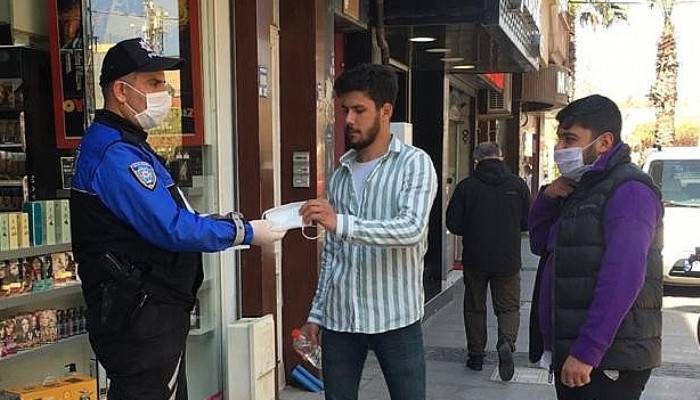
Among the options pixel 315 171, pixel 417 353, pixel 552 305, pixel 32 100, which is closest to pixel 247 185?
pixel 315 171

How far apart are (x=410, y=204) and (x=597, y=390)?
996 millimetres

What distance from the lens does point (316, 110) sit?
5.51 m

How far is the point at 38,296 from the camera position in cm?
396

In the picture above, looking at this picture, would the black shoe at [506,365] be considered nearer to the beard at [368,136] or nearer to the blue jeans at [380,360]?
the blue jeans at [380,360]

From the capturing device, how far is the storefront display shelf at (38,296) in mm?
3797

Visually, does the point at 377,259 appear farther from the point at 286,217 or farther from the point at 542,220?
the point at 542,220

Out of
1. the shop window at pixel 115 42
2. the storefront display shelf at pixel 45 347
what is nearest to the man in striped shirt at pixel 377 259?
the shop window at pixel 115 42

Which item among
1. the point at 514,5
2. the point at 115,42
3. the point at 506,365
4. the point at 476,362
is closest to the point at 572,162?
the point at 115,42

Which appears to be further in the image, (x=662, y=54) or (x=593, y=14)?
(x=662, y=54)

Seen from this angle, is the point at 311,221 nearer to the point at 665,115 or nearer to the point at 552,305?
the point at 552,305

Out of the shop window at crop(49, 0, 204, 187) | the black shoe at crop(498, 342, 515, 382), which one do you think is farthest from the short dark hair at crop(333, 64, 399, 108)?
the black shoe at crop(498, 342, 515, 382)

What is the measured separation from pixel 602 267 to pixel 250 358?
8.16 ft

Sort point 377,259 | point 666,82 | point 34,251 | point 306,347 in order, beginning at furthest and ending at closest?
point 666,82 → point 34,251 → point 306,347 → point 377,259

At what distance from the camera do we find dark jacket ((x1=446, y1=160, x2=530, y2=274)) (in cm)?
624
